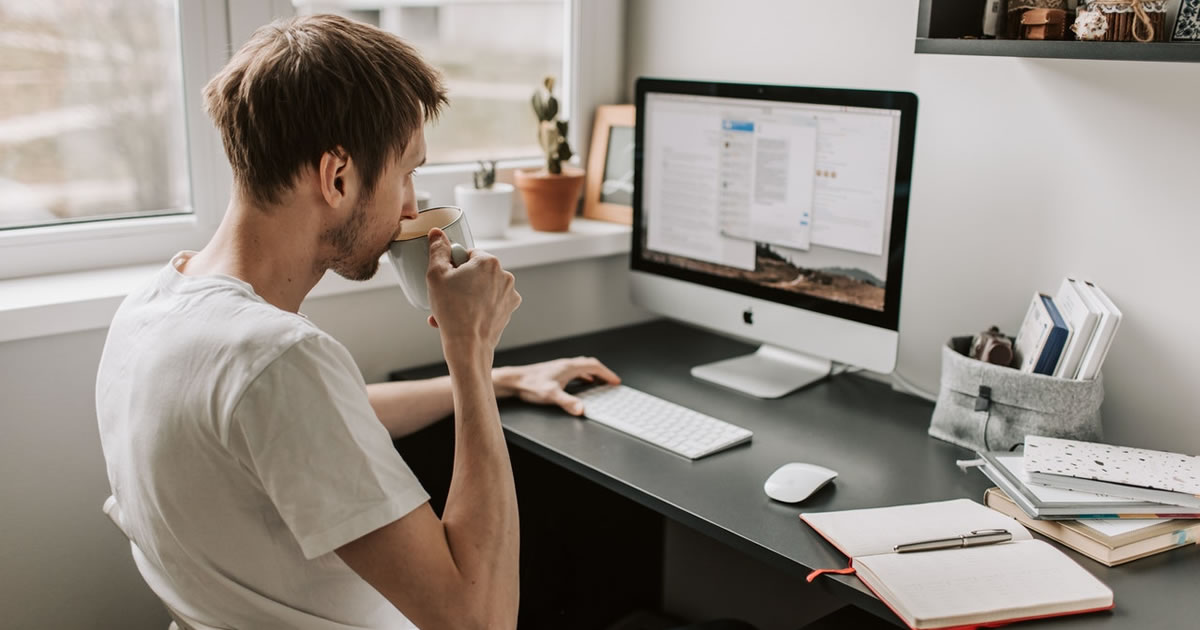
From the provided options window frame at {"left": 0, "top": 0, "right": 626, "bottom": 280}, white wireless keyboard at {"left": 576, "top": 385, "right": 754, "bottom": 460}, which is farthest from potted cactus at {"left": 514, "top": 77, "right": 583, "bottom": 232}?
white wireless keyboard at {"left": 576, "top": 385, "right": 754, "bottom": 460}

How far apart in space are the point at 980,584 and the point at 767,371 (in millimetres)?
821

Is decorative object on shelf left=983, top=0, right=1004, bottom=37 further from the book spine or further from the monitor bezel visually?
the book spine

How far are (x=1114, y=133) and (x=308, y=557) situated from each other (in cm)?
131

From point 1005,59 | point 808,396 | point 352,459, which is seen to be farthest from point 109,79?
point 1005,59

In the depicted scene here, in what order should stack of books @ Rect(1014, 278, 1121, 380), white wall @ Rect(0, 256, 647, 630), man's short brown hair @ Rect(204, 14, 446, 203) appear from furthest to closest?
white wall @ Rect(0, 256, 647, 630)
stack of books @ Rect(1014, 278, 1121, 380)
man's short brown hair @ Rect(204, 14, 446, 203)

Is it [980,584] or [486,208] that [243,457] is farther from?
[486,208]

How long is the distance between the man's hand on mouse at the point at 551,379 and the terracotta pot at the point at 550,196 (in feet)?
1.46

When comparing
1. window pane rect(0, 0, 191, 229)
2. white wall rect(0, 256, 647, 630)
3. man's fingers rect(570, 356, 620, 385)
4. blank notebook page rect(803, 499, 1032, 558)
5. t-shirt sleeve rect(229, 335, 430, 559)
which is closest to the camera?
t-shirt sleeve rect(229, 335, 430, 559)

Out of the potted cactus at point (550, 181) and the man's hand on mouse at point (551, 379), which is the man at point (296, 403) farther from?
the potted cactus at point (550, 181)

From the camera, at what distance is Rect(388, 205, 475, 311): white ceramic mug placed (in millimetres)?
1394

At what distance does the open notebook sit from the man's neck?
71 centimetres

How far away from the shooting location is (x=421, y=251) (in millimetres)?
1398

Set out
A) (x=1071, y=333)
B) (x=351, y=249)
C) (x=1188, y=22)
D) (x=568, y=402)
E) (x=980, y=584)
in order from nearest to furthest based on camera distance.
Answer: (x=980, y=584)
(x=351, y=249)
(x=1188, y=22)
(x=1071, y=333)
(x=568, y=402)

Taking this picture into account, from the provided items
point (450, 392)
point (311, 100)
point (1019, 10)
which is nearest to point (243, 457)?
point (311, 100)
